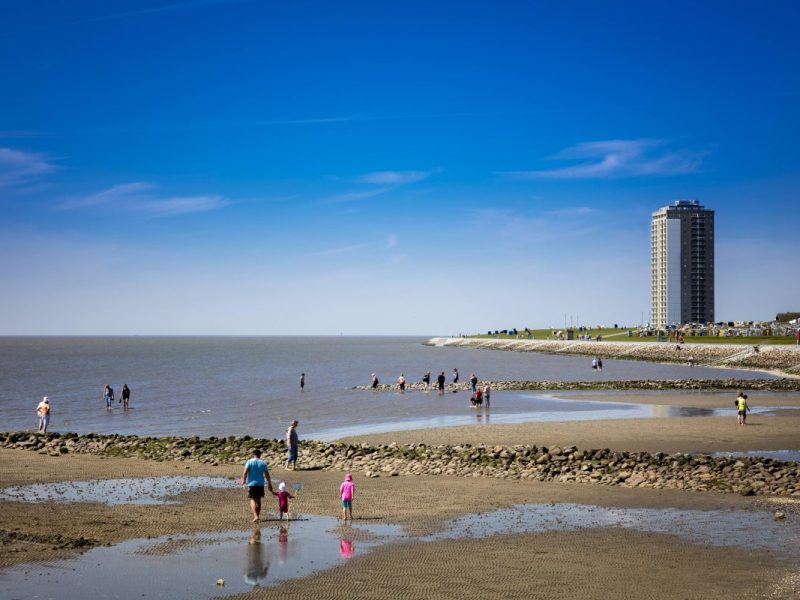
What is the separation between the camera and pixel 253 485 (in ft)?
62.9

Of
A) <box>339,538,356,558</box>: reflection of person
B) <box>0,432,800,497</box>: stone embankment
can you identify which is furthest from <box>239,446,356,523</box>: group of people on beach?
<box>0,432,800,497</box>: stone embankment

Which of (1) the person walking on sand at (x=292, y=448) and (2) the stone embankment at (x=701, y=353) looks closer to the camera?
(1) the person walking on sand at (x=292, y=448)

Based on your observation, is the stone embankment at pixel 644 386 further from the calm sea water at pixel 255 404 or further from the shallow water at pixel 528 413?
the shallow water at pixel 528 413

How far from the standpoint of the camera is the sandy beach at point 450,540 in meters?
14.4

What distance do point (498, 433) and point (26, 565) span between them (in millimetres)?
25039

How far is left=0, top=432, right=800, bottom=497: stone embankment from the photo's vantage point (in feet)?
79.3

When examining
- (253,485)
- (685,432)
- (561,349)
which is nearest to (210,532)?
(253,485)

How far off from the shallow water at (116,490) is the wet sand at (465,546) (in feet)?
2.36

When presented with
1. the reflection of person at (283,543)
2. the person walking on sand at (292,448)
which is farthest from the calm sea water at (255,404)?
the reflection of person at (283,543)

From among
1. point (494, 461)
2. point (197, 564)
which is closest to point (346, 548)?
point (197, 564)

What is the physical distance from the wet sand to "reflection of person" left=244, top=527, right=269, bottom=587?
596 mm

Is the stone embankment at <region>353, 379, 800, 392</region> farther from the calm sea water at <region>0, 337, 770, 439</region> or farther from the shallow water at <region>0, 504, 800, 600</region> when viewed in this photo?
the shallow water at <region>0, 504, 800, 600</region>

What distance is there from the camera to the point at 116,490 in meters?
24.1

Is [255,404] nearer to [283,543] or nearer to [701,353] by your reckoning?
[283,543]
